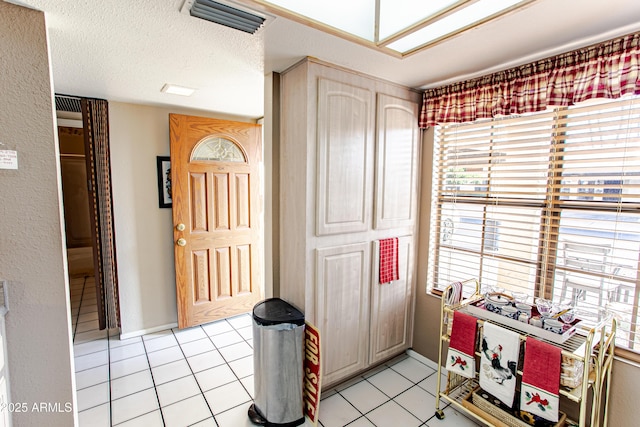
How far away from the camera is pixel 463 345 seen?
5.89ft

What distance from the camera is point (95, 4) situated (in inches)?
49.9

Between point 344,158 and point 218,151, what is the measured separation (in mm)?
1731

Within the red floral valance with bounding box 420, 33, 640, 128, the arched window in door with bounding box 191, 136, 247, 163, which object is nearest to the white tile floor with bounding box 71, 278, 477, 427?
the arched window in door with bounding box 191, 136, 247, 163

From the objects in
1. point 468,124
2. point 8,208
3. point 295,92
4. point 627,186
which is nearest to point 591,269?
point 627,186

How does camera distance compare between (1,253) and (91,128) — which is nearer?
(1,253)

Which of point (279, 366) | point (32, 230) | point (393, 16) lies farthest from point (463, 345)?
point (32, 230)

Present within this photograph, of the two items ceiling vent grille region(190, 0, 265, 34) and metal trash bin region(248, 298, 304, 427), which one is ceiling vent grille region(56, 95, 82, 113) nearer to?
ceiling vent grille region(190, 0, 265, 34)

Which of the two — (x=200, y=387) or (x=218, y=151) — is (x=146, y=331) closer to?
(x=200, y=387)

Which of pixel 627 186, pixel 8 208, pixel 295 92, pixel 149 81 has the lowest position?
pixel 8 208

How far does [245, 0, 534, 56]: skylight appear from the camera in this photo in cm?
132

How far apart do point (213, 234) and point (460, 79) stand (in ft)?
8.63

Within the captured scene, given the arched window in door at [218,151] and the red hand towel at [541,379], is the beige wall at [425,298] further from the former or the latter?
the arched window in door at [218,151]

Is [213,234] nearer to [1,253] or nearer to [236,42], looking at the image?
[1,253]

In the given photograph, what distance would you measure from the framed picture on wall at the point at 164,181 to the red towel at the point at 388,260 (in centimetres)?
217
